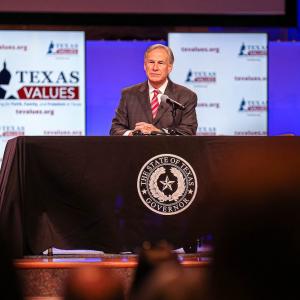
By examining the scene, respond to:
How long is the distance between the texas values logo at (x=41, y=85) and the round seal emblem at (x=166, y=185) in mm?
4068

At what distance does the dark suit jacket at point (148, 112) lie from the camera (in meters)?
4.26

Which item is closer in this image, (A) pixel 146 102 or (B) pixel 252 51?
(A) pixel 146 102

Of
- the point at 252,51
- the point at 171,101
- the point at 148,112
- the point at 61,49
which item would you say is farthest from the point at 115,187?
the point at 252,51

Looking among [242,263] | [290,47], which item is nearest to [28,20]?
[290,47]

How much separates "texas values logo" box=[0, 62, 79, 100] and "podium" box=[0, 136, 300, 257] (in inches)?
154

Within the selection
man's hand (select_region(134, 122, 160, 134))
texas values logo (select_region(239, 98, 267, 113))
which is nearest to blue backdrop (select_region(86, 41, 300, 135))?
texas values logo (select_region(239, 98, 267, 113))

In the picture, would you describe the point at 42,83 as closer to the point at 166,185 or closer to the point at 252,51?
the point at 252,51

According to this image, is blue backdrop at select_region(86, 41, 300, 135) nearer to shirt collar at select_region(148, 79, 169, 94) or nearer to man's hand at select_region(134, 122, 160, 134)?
shirt collar at select_region(148, 79, 169, 94)

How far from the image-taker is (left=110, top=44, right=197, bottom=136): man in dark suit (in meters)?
4.26

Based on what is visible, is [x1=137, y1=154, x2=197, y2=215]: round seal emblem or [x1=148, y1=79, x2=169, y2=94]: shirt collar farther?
[x1=148, y1=79, x2=169, y2=94]: shirt collar

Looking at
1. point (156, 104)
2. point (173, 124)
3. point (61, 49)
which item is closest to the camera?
point (173, 124)

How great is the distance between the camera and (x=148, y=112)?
4.31 m

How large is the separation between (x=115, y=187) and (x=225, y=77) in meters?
4.32

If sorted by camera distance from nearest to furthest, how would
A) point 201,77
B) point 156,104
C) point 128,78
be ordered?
point 156,104 → point 201,77 → point 128,78
